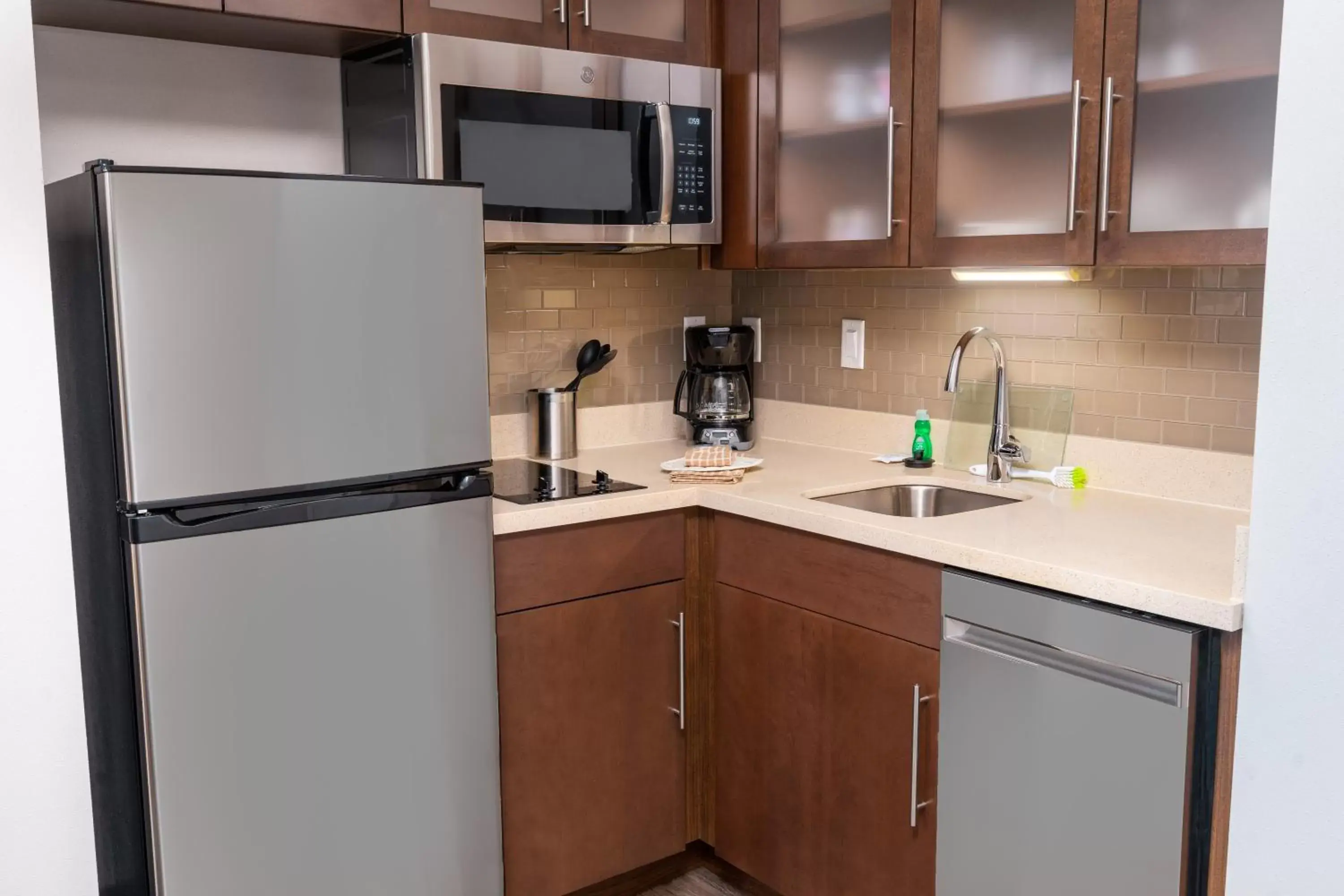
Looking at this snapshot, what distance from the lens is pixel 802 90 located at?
2652 millimetres

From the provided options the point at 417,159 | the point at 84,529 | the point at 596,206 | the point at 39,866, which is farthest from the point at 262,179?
the point at 39,866

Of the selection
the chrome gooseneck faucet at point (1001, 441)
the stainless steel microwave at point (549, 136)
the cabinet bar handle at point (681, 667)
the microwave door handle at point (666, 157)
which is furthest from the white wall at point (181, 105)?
the chrome gooseneck faucet at point (1001, 441)

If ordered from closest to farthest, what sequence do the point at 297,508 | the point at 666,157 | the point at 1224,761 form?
the point at 1224,761, the point at 297,508, the point at 666,157

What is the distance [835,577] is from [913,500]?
1.49 feet

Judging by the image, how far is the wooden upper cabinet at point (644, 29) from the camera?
254cm

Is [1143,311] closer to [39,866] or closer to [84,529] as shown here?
[84,529]

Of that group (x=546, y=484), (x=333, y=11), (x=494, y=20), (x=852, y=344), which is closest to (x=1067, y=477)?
(x=852, y=344)

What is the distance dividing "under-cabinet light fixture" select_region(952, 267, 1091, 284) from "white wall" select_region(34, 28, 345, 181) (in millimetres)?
1409

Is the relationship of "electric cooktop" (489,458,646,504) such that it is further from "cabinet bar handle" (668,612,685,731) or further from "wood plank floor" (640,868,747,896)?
"wood plank floor" (640,868,747,896)

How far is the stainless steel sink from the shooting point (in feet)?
8.39

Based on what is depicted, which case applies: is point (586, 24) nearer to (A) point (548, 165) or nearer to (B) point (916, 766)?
(A) point (548, 165)

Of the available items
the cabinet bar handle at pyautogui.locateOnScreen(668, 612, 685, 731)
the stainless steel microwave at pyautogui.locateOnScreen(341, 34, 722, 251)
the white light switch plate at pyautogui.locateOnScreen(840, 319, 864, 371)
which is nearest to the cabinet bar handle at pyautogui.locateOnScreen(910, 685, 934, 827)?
the cabinet bar handle at pyautogui.locateOnScreen(668, 612, 685, 731)

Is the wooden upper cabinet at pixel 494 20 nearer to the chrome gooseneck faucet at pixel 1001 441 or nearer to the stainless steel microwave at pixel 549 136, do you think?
the stainless steel microwave at pixel 549 136

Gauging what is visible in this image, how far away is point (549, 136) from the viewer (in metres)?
2.48
